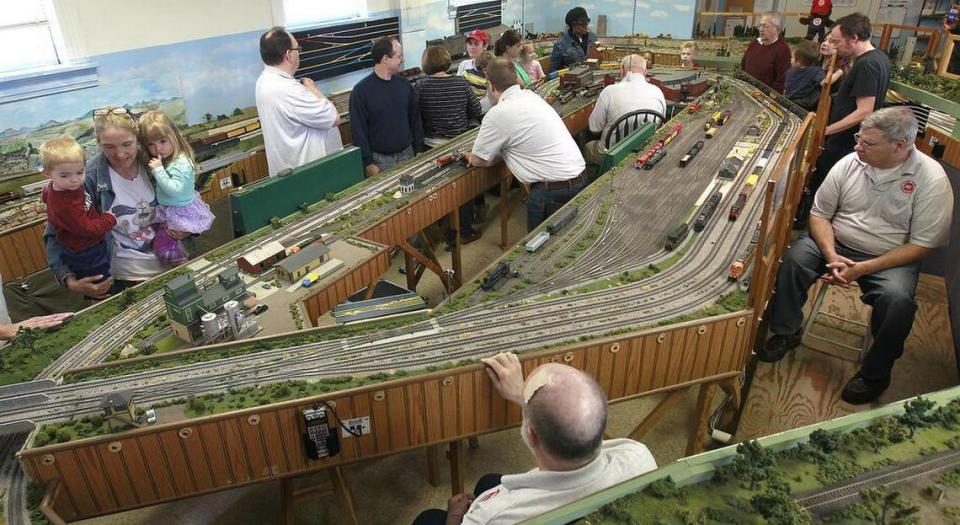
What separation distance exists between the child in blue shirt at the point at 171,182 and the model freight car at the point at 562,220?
3176 millimetres

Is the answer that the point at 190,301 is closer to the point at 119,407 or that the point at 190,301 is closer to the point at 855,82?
the point at 119,407

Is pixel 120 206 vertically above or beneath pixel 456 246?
above

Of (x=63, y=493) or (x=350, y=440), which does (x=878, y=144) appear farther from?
(x=63, y=493)

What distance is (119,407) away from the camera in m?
3.37

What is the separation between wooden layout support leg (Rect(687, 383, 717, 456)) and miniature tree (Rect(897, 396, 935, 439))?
154 centimetres

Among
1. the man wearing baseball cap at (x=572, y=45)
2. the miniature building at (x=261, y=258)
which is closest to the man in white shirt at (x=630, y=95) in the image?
the man wearing baseball cap at (x=572, y=45)

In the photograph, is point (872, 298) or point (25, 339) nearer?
point (25, 339)

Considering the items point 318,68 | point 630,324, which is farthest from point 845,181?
point 318,68

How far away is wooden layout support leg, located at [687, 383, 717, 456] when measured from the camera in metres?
4.70

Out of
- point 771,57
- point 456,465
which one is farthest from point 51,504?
point 771,57

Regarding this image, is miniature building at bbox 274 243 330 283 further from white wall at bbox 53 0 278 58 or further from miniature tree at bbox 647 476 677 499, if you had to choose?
white wall at bbox 53 0 278 58

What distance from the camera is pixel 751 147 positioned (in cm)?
805

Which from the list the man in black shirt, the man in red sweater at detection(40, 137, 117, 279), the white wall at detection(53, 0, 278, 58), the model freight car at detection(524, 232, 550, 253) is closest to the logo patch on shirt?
the model freight car at detection(524, 232, 550, 253)

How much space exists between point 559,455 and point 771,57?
1086cm
